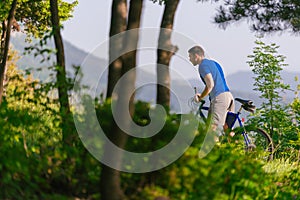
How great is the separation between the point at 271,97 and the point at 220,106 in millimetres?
4798

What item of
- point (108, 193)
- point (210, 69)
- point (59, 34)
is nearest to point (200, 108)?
point (210, 69)

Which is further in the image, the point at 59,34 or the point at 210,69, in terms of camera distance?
the point at 210,69

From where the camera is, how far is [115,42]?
4527 millimetres

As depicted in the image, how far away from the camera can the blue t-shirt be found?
8.29 meters

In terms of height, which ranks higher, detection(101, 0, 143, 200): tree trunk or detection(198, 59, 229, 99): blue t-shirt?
detection(198, 59, 229, 99): blue t-shirt

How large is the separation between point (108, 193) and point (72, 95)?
1297 mm

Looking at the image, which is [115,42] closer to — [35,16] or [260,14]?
[260,14]

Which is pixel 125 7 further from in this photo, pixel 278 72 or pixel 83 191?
pixel 278 72

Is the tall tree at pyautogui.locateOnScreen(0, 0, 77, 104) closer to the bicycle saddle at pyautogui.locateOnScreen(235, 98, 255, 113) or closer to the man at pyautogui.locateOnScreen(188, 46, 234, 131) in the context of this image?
the bicycle saddle at pyautogui.locateOnScreen(235, 98, 255, 113)

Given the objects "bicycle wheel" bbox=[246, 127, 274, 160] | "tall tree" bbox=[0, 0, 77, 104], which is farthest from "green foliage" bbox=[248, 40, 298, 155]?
"tall tree" bbox=[0, 0, 77, 104]

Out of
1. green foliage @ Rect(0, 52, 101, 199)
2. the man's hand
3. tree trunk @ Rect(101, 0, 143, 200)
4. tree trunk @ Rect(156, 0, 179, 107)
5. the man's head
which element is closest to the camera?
tree trunk @ Rect(101, 0, 143, 200)

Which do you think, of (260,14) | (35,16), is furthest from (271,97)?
(35,16)

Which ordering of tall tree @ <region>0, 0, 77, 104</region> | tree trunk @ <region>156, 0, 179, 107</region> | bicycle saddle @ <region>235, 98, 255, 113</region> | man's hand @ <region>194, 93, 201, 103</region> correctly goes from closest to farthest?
tree trunk @ <region>156, 0, 179, 107</region> → man's hand @ <region>194, 93, 201, 103</region> → bicycle saddle @ <region>235, 98, 255, 113</region> → tall tree @ <region>0, 0, 77, 104</region>

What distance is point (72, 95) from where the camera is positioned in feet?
16.6
